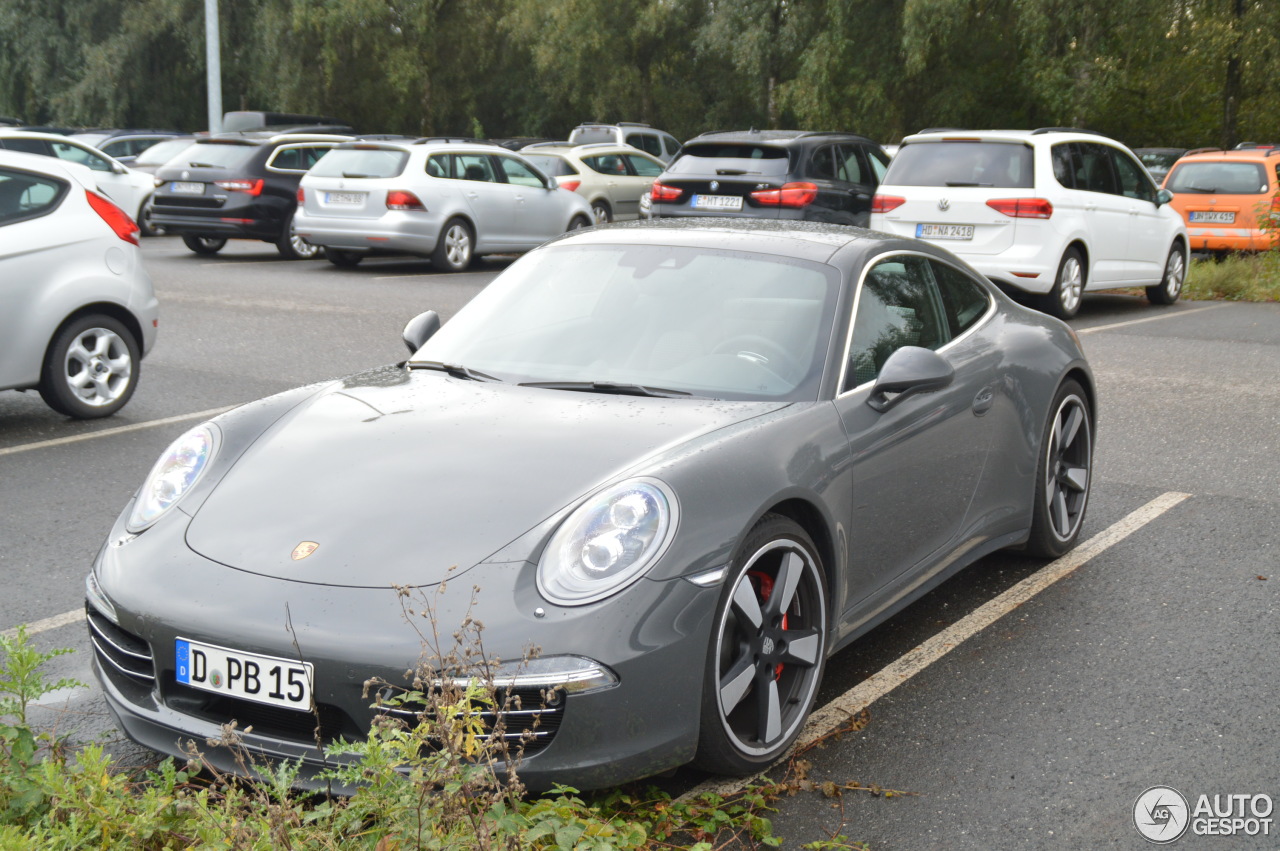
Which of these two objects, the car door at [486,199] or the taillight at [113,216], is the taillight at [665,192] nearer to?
the car door at [486,199]

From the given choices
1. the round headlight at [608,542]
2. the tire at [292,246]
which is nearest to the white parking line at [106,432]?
the round headlight at [608,542]

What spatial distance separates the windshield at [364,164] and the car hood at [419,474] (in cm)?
1326

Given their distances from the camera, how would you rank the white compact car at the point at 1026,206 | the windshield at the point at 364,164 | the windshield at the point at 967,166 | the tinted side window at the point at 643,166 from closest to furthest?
the white compact car at the point at 1026,206 → the windshield at the point at 967,166 → the windshield at the point at 364,164 → the tinted side window at the point at 643,166

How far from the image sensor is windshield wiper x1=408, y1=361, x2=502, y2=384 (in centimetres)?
436

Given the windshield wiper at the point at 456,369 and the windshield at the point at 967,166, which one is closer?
the windshield wiper at the point at 456,369

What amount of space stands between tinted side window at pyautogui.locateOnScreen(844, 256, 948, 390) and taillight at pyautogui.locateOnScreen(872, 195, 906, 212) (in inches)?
342

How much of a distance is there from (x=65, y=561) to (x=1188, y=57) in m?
33.6

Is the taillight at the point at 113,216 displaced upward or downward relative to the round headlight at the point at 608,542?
upward

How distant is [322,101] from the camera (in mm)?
43094

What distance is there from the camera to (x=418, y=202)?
16812mm

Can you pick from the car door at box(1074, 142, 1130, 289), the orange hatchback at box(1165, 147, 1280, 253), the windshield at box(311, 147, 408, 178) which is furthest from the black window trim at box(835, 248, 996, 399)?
the orange hatchback at box(1165, 147, 1280, 253)

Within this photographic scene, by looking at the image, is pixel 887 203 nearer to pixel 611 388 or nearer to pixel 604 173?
pixel 604 173

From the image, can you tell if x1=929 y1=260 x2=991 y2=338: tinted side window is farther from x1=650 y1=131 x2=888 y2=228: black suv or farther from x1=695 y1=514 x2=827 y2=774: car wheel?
x1=650 y1=131 x2=888 y2=228: black suv

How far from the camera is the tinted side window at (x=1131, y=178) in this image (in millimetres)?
14031
